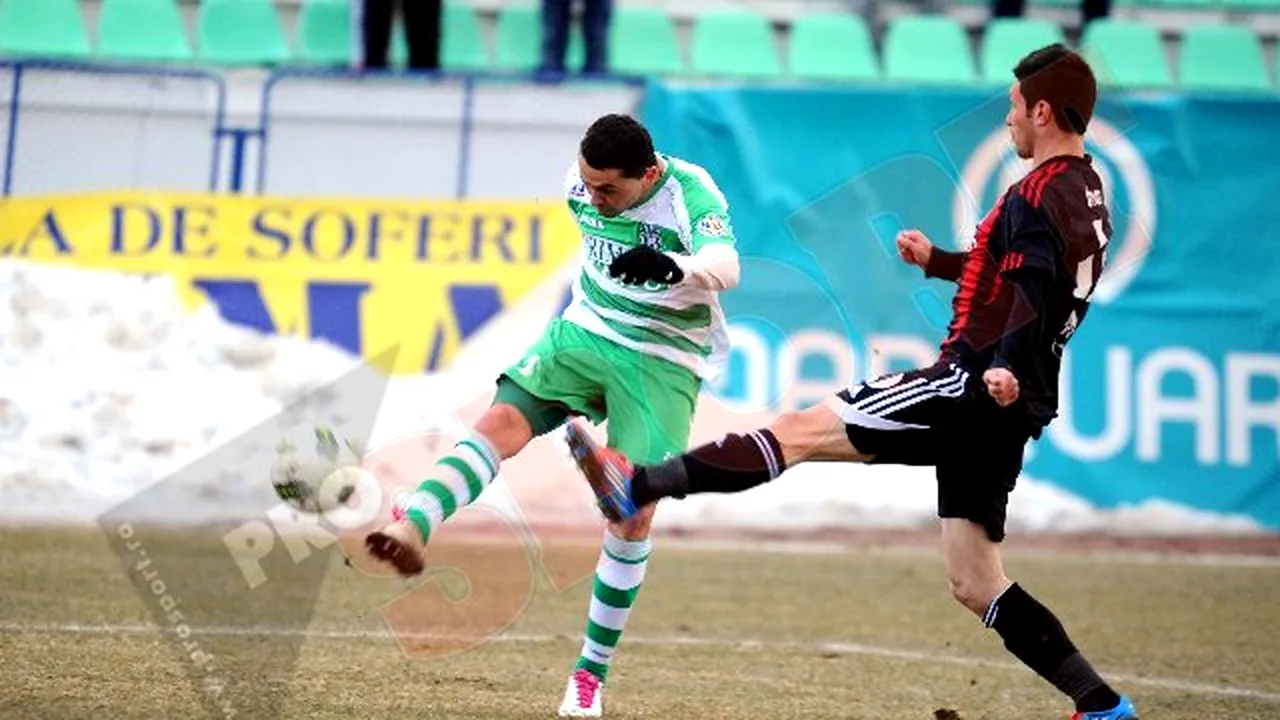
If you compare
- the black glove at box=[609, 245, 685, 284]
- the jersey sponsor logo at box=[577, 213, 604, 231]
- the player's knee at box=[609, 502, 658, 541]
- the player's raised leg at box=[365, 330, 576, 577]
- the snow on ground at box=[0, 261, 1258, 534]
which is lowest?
the snow on ground at box=[0, 261, 1258, 534]

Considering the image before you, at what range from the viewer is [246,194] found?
536 inches

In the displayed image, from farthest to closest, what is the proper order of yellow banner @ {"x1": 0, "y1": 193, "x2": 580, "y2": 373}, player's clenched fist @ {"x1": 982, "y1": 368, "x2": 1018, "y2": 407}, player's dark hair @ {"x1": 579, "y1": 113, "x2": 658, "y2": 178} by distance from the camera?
yellow banner @ {"x1": 0, "y1": 193, "x2": 580, "y2": 373}
player's dark hair @ {"x1": 579, "y1": 113, "x2": 658, "y2": 178}
player's clenched fist @ {"x1": 982, "y1": 368, "x2": 1018, "y2": 407}

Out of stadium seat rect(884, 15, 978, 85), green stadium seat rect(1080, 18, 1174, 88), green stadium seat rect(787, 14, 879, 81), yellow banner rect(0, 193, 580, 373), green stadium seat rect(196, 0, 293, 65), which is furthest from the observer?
green stadium seat rect(1080, 18, 1174, 88)

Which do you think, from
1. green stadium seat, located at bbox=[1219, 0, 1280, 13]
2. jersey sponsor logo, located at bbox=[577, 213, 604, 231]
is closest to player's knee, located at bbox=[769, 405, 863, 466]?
jersey sponsor logo, located at bbox=[577, 213, 604, 231]

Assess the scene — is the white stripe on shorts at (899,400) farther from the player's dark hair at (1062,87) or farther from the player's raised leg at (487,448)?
the player's raised leg at (487,448)

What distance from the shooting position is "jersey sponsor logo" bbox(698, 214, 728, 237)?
7.13m

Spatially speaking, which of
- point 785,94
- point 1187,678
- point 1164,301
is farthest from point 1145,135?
point 1187,678

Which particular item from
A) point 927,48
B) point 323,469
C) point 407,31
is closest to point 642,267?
point 323,469

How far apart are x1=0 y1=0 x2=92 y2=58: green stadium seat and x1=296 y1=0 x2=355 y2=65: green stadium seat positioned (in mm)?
1575

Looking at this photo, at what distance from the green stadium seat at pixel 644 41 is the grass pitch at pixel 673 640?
5.10m

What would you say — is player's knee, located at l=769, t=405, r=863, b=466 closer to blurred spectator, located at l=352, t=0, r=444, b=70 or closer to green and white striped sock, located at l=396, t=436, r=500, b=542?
green and white striped sock, located at l=396, t=436, r=500, b=542

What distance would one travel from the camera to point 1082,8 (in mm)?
17797

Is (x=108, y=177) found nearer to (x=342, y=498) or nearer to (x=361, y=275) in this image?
(x=361, y=275)

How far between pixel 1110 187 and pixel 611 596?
301 inches
